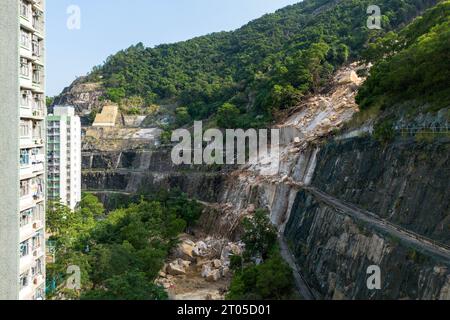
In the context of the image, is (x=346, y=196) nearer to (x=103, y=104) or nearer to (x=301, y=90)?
(x=301, y=90)

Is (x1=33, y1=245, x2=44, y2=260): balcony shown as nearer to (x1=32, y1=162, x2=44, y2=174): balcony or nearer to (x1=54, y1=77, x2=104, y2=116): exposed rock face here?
(x1=32, y1=162, x2=44, y2=174): balcony

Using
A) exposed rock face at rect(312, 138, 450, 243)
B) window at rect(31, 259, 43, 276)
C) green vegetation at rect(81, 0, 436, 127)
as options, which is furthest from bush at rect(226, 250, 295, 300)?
green vegetation at rect(81, 0, 436, 127)

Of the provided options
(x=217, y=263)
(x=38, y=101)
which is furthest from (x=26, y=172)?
(x=217, y=263)
